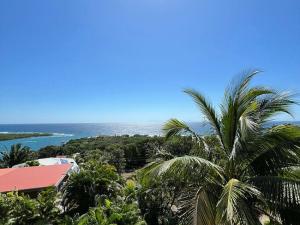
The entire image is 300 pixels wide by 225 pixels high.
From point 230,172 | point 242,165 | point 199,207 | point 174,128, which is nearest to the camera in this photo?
point 199,207

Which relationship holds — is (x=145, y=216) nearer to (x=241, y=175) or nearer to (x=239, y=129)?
(x=241, y=175)

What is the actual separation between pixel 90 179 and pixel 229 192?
6.05 meters

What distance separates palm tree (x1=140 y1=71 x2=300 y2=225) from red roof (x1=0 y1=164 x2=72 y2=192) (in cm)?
830

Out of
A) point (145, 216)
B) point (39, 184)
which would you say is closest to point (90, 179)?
point (145, 216)

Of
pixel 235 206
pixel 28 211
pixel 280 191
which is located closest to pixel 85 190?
pixel 28 211

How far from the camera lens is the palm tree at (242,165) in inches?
178

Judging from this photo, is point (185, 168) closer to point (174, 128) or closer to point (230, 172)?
point (230, 172)

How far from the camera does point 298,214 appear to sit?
469 cm

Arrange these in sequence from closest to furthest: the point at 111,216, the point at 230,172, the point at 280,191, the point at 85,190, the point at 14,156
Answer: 1. the point at 280,191
2. the point at 230,172
3. the point at 111,216
4. the point at 85,190
5. the point at 14,156

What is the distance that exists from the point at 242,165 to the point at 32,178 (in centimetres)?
1110

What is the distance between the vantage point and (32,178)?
13602 mm

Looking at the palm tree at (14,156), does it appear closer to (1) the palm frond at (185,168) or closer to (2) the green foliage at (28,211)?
(2) the green foliage at (28,211)

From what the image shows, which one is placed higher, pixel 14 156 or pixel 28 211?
pixel 28 211

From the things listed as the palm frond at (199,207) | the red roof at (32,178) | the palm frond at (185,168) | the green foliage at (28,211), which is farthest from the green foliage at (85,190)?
the palm frond at (199,207)
